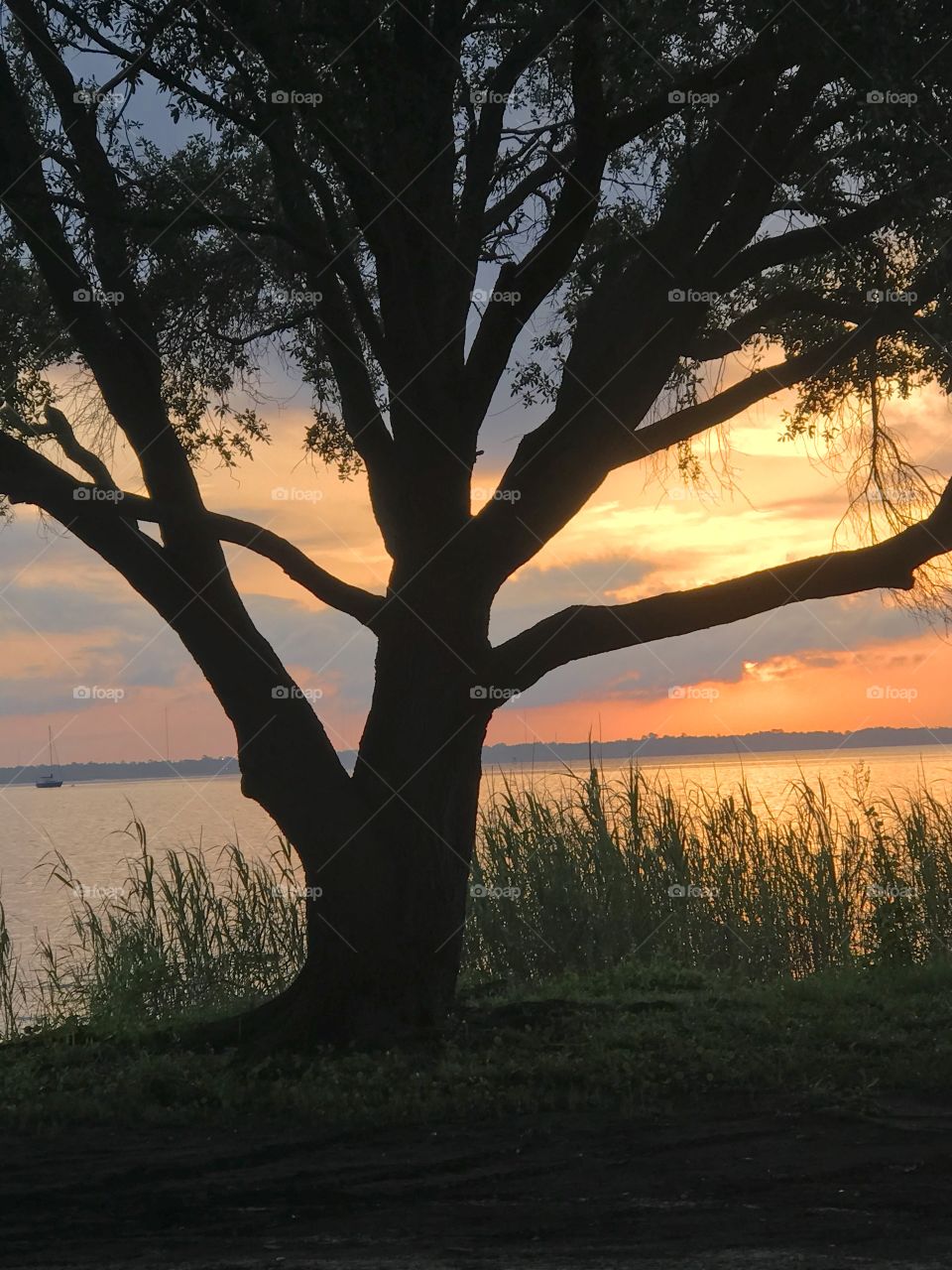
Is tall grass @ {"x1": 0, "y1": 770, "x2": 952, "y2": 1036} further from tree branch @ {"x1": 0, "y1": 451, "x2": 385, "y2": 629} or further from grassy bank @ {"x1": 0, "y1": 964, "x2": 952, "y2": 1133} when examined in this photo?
tree branch @ {"x1": 0, "y1": 451, "x2": 385, "y2": 629}

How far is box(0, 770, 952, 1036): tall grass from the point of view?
11.0 meters

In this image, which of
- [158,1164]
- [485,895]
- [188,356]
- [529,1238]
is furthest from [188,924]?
[529,1238]

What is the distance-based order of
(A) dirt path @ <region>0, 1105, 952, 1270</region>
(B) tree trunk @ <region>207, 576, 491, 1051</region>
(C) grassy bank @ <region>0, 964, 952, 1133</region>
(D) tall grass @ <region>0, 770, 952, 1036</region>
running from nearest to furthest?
(A) dirt path @ <region>0, 1105, 952, 1270</region>
(C) grassy bank @ <region>0, 964, 952, 1133</region>
(B) tree trunk @ <region>207, 576, 491, 1051</region>
(D) tall grass @ <region>0, 770, 952, 1036</region>

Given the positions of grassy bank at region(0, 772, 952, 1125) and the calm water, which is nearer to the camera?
grassy bank at region(0, 772, 952, 1125)

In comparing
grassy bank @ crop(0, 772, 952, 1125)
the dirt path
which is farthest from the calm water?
Answer: the dirt path

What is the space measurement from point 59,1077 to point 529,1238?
12.6ft

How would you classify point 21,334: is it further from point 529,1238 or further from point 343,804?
point 529,1238

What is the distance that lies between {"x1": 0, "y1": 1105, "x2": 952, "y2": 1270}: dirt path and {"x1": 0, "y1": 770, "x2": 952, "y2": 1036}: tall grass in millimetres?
4404

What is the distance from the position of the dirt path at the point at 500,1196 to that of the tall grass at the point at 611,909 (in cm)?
440

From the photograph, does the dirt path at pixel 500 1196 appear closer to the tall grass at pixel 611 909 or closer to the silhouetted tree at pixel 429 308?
the silhouetted tree at pixel 429 308

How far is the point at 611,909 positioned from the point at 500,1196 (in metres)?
6.00

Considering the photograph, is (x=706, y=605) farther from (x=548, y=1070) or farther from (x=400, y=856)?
(x=548, y=1070)

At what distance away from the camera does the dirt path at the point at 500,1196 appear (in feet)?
15.5

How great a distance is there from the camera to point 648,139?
10.3 m
